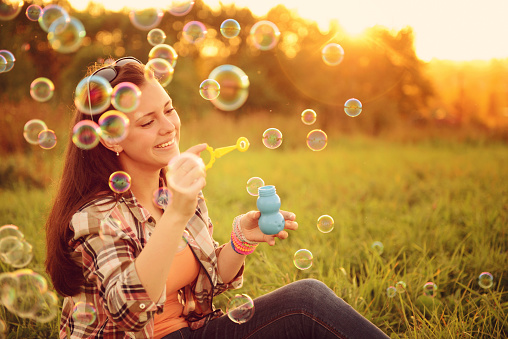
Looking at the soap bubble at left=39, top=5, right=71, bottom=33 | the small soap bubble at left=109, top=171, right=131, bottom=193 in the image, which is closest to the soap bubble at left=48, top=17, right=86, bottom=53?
the soap bubble at left=39, top=5, right=71, bottom=33

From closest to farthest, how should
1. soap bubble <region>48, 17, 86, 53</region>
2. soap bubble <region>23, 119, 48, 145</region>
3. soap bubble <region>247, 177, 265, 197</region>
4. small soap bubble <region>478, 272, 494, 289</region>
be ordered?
soap bubble <region>247, 177, 265, 197</region> < soap bubble <region>48, 17, 86, 53</region> < small soap bubble <region>478, 272, 494, 289</region> < soap bubble <region>23, 119, 48, 145</region>

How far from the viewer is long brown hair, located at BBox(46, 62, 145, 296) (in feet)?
5.08

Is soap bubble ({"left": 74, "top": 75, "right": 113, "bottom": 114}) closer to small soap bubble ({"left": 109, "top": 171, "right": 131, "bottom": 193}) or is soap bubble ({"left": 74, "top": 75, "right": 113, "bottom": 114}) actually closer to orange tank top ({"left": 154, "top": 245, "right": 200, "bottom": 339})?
small soap bubble ({"left": 109, "top": 171, "right": 131, "bottom": 193})

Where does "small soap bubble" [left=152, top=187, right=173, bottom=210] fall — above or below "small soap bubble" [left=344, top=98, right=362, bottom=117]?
below

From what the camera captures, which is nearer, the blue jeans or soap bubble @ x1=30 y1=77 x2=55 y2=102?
A: the blue jeans

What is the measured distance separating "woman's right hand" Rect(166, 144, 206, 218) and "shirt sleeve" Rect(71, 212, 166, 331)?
0.24 metres

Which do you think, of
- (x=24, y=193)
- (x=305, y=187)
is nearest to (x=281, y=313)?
(x=305, y=187)

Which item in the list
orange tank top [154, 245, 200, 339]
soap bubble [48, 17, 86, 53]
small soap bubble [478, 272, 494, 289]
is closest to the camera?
orange tank top [154, 245, 200, 339]

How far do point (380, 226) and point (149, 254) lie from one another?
266cm

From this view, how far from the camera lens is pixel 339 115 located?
12148 millimetres

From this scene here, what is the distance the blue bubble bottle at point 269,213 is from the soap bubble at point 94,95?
2.21 ft

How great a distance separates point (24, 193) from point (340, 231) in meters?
→ 3.62

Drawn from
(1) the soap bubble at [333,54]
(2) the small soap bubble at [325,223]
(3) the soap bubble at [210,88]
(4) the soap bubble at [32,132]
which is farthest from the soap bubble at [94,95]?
(1) the soap bubble at [333,54]

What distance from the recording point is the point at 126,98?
1531mm
